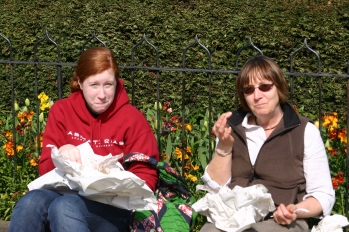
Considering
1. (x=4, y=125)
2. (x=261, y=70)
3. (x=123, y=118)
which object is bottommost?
(x=4, y=125)

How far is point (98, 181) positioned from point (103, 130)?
492 millimetres

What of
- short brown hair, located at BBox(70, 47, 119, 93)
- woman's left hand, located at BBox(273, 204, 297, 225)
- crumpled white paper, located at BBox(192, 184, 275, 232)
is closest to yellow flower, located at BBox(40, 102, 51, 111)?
short brown hair, located at BBox(70, 47, 119, 93)

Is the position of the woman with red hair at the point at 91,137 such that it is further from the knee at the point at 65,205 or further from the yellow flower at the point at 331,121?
the yellow flower at the point at 331,121

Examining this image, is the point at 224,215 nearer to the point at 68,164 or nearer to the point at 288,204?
the point at 288,204

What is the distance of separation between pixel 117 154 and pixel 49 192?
1.33 ft

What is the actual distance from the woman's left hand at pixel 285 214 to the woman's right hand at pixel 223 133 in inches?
15.5

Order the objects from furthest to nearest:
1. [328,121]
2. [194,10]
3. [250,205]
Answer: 1. [194,10]
2. [328,121]
3. [250,205]

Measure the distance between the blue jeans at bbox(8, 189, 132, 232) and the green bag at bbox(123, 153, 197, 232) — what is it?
13 cm

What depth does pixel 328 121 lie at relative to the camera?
14.1 feet

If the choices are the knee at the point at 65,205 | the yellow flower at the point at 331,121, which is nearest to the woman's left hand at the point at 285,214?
the knee at the point at 65,205

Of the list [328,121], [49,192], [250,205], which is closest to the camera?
[250,205]

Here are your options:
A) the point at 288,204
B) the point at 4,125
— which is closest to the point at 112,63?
the point at 288,204

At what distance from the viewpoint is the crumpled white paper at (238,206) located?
318 centimetres

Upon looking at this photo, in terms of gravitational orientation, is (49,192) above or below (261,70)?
below
